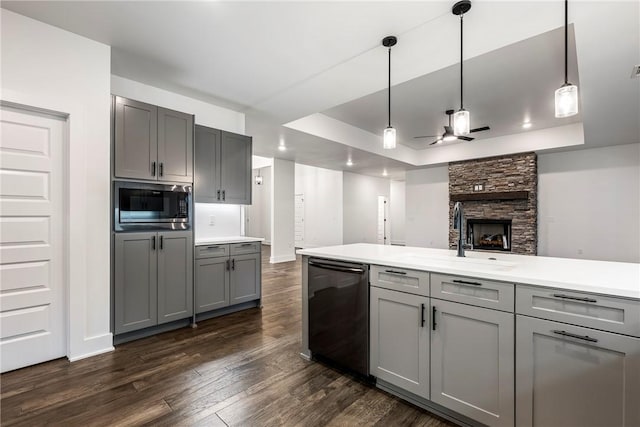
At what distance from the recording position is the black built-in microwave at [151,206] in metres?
2.90

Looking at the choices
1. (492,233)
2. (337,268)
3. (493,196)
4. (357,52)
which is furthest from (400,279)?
(492,233)

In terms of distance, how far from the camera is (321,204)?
10.1 m

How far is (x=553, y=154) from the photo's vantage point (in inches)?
255

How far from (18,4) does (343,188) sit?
7.92 m

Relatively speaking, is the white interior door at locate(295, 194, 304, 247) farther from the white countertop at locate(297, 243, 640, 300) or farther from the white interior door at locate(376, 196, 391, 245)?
the white countertop at locate(297, 243, 640, 300)

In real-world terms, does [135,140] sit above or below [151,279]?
above

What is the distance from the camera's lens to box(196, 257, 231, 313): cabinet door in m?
3.50

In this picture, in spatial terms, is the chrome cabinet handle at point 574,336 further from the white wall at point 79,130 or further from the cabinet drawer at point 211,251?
the white wall at point 79,130

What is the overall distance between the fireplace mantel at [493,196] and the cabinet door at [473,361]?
5895 mm

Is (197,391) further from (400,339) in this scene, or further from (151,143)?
(151,143)

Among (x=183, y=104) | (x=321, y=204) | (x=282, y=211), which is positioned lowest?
(x=282, y=211)

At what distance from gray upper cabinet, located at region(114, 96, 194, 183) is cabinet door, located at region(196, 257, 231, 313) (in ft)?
3.40

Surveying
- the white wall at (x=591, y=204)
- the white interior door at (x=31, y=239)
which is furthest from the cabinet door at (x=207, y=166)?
the white wall at (x=591, y=204)

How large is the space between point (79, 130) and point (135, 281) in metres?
1.48
